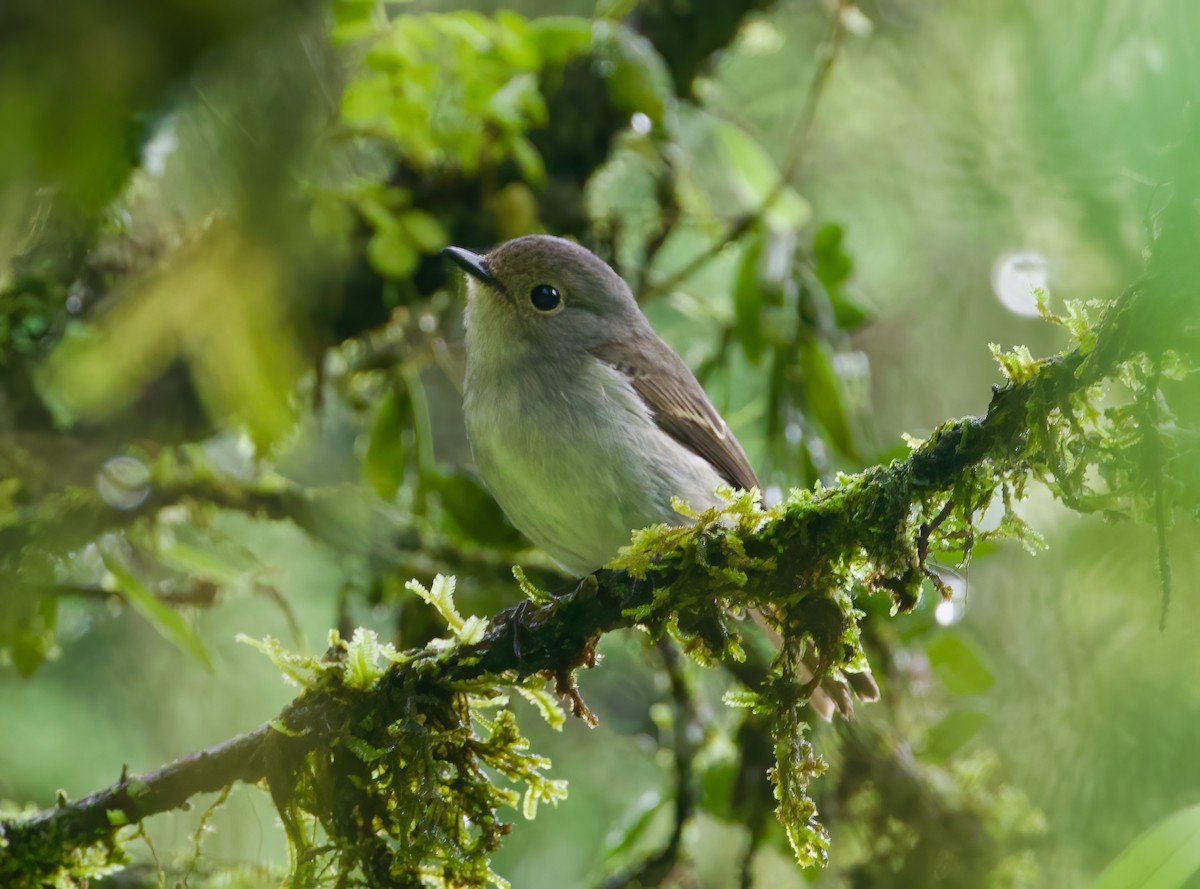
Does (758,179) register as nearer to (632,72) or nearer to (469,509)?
(632,72)

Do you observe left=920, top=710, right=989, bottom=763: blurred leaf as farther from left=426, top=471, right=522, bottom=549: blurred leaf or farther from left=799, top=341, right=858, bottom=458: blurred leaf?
left=426, top=471, right=522, bottom=549: blurred leaf

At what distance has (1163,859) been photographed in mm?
1834

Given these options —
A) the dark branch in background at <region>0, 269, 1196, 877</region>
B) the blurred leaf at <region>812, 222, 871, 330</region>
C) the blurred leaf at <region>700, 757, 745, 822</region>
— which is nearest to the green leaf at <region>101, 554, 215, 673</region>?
the dark branch in background at <region>0, 269, 1196, 877</region>

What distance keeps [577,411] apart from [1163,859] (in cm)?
195

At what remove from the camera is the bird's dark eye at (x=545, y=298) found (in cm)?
387

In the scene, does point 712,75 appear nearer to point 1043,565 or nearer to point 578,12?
point 578,12

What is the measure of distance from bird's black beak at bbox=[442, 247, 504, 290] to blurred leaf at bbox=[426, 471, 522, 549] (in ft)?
2.26

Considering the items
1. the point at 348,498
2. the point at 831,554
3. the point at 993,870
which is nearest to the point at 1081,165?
the point at 831,554

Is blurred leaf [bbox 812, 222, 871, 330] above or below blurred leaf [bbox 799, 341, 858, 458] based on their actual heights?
above

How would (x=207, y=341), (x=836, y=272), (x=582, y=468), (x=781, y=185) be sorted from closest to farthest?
(x=207, y=341) < (x=582, y=468) < (x=836, y=272) < (x=781, y=185)

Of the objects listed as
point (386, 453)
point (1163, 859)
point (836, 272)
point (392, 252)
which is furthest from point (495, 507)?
point (1163, 859)

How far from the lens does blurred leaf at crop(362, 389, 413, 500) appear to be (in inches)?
162

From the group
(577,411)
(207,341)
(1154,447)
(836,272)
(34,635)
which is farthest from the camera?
(836,272)

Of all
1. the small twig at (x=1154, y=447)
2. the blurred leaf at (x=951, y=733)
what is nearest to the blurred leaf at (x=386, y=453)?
the blurred leaf at (x=951, y=733)
